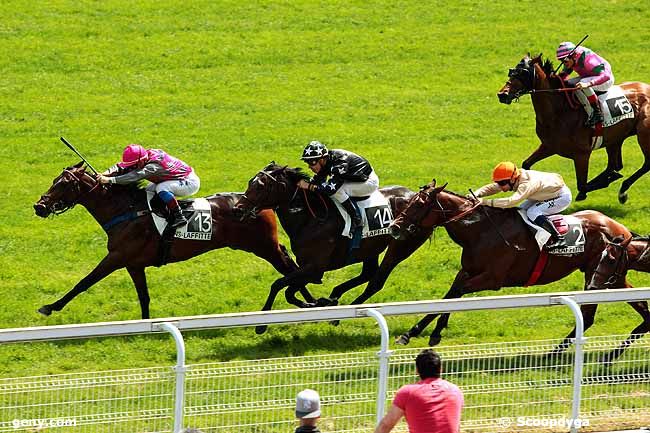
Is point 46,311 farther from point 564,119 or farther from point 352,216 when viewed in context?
point 564,119

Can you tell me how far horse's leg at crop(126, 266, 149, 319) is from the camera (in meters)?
15.2

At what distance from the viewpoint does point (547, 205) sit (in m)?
14.6

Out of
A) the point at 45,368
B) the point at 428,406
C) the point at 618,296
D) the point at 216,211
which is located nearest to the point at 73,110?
the point at 216,211

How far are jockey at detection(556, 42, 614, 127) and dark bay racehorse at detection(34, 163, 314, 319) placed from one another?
17.0 ft

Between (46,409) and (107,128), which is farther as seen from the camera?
(107,128)

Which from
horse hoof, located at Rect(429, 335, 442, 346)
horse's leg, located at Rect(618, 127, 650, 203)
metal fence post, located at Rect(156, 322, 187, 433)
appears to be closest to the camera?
metal fence post, located at Rect(156, 322, 187, 433)

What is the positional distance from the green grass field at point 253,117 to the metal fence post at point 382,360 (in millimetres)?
3731

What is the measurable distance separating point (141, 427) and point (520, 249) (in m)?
Answer: 5.60

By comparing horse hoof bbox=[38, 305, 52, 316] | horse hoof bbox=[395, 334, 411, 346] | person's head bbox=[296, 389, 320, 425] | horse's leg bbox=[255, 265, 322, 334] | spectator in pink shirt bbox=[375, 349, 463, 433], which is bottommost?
horse hoof bbox=[395, 334, 411, 346]

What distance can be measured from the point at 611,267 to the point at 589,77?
4725 mm

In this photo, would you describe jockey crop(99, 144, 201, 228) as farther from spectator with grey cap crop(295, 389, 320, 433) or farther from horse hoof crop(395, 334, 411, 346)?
spectator with grey cap crop(295, 389, 320, 433)

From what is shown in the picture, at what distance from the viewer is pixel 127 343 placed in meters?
14.5

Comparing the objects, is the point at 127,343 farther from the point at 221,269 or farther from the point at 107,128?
the point at 107,128

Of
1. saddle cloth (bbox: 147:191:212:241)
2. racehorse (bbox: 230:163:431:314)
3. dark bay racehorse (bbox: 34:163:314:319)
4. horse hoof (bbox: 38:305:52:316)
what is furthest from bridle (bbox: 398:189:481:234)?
horse hoof (bbox: 38:305:52:316)
